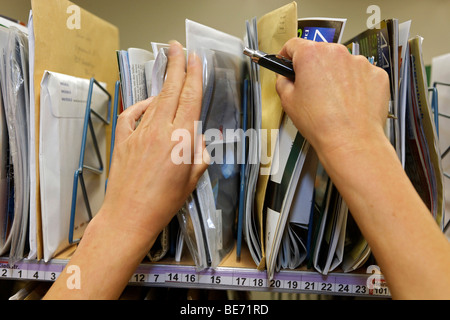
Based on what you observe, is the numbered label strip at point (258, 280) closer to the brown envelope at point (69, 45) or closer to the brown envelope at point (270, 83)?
the brown envelope at point (270, 83)

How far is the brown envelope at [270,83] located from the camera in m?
0.56

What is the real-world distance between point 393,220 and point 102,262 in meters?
0.49

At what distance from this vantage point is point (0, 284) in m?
1.05

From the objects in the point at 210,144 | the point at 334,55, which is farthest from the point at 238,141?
the point at 334,55

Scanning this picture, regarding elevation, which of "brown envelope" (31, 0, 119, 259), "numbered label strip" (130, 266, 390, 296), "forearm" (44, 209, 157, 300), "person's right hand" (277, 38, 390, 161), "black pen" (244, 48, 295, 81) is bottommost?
"numbered label strip" (130, 266, 390, 296)

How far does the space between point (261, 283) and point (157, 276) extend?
25cm

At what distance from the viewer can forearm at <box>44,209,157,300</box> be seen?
0.45m

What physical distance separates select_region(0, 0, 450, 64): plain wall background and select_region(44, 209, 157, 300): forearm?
92 centimetres

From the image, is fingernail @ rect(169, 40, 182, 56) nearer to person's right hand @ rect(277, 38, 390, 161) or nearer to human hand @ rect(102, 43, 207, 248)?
human hand @ rect(102, 43, 207, 248)

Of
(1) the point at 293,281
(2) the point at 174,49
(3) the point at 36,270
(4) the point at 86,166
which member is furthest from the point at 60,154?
(1) the point at 293,281

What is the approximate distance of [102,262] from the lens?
1.53ft

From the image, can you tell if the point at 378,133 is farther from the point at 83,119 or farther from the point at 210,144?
the point at 83,119

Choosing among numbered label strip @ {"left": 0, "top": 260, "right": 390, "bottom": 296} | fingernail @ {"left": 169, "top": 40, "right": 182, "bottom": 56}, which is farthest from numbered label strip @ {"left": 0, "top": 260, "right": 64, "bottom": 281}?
fingernail @ {"left": 169, "top": 40, "right": 182, "bottom": 56}

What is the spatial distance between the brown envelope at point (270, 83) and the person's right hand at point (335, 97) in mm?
57
